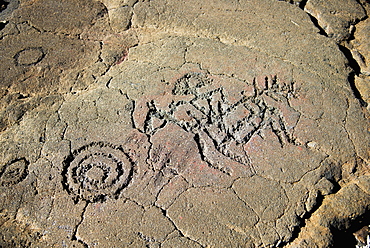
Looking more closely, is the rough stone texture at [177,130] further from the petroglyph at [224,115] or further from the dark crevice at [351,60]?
the dark crevice at [351,60]

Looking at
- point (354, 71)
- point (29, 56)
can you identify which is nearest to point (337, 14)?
point (354, 71)

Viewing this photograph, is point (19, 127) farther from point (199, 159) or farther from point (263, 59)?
point (263, 59)

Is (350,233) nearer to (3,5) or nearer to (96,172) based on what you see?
(96,172)

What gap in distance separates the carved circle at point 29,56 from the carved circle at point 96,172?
3.33 ft

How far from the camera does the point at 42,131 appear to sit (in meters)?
2.28

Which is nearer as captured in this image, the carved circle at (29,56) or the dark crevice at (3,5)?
the carved circle at (29,56)

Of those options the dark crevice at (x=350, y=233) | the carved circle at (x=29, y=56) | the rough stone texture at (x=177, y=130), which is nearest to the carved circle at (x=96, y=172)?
the rough stone texture at (x=177, y=130)

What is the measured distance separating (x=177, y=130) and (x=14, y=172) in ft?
3.41

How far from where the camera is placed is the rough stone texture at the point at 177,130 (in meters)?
1.91

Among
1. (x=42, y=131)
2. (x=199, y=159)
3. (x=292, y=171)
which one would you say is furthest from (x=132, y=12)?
(x=292, y=171)

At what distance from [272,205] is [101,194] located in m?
1.00

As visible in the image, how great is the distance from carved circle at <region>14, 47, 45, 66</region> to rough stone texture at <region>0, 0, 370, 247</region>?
16 mm

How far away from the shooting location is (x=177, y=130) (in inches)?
89.5

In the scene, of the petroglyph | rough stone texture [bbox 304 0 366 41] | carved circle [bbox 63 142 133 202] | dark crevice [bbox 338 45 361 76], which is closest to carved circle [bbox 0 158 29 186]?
carved circle [bbox 63 142 133 202]
